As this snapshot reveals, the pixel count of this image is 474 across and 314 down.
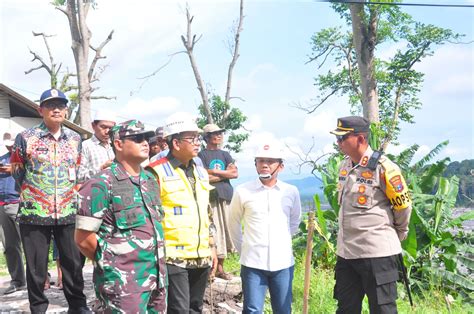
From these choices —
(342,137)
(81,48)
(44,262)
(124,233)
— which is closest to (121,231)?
(124,233)

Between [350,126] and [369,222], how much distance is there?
71cm

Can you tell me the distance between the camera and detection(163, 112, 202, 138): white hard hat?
3652 mm

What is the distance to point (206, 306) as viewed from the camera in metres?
5.28

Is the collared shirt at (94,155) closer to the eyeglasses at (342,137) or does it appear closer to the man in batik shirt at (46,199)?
the man in batik shirt at (46,199)

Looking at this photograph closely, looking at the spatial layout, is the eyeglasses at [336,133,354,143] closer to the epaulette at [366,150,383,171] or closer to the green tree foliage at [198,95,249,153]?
the epaulette at [366,150,383,171]

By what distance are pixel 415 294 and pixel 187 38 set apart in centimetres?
1371

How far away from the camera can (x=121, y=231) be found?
10.1 ft

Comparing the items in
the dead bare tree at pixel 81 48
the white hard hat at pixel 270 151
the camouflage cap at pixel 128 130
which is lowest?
the white hard hat at pixel 270 151

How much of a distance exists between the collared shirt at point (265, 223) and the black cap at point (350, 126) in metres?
0.62

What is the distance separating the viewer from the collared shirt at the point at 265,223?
153 inches

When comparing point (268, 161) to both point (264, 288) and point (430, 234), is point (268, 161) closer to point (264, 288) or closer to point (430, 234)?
point (264, 288)

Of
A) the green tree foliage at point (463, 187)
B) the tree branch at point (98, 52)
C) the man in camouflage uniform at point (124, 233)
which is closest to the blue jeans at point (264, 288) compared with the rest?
the man in camouflage uniform at point (124, 233)

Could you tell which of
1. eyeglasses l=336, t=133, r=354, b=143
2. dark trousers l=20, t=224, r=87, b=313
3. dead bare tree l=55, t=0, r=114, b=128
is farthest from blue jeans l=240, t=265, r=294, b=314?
dead bare tree l=55, t=0, r=114, b=128

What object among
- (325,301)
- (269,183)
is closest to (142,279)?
(269,183)
